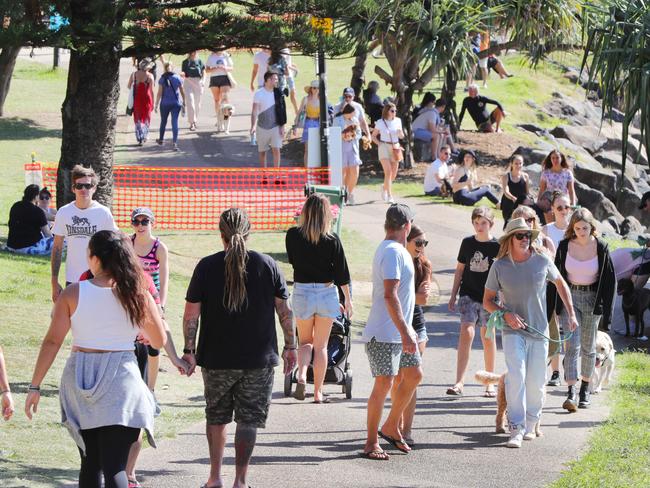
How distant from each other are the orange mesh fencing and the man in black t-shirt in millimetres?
9421

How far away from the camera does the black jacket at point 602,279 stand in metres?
9.86

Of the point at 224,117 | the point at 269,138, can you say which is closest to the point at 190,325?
the point at 269,138

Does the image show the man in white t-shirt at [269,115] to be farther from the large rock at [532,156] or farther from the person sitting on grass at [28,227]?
the large rock at [532,156]

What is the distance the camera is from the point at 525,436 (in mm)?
8766

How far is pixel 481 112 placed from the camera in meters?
30.2

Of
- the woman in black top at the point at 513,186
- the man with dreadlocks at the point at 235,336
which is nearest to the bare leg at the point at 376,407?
the man with dreadlocks at the point at 235,336

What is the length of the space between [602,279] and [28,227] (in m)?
8.39

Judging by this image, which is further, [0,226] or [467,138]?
[467,138]

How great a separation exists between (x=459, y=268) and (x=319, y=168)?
974 cm

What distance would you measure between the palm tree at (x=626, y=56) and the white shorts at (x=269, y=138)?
11.3 metres

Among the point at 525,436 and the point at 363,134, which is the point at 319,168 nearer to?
the point at 363,134

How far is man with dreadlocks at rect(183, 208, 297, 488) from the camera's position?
6898mm

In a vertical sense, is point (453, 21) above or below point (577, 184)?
above

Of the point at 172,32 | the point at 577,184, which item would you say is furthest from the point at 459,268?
the point at 577,184
